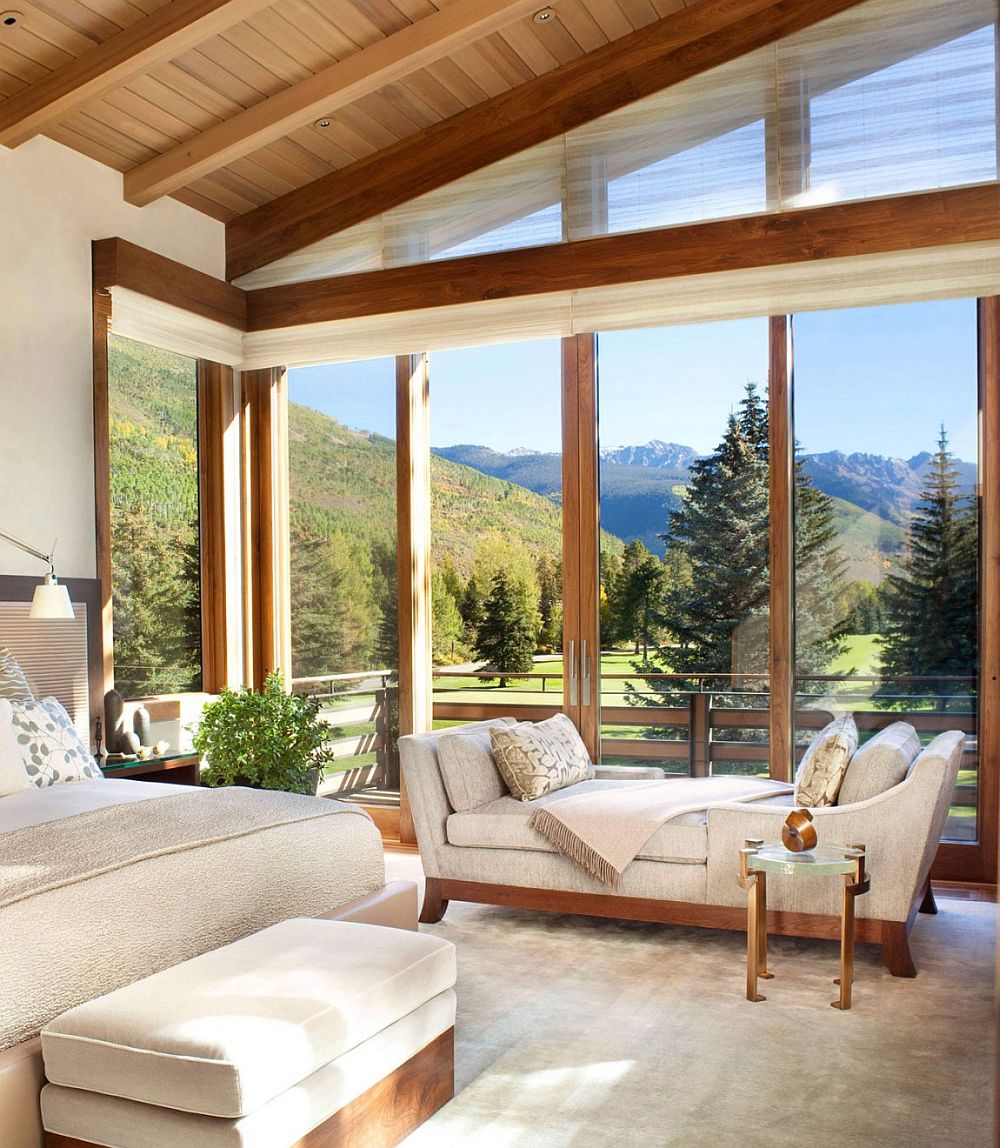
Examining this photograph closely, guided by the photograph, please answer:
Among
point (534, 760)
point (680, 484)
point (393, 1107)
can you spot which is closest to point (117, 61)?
point (680, 484)

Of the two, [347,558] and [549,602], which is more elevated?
[347,558]

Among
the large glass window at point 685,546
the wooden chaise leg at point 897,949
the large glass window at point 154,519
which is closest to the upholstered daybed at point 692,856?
the wooden chaise leg at point 897,949

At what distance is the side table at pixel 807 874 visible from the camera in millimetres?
3379

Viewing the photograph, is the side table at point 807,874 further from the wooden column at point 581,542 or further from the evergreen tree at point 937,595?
the wooden column at point 581,542

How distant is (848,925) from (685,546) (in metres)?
2.19

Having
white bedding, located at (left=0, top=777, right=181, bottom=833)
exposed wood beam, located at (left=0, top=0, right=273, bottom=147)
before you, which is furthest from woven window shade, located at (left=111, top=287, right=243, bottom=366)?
white bedding, located at (left=0, top=777, right=181, bottom=833)

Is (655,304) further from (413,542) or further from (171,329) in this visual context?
(171,329)

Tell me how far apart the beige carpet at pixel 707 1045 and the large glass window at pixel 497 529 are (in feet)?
5.54

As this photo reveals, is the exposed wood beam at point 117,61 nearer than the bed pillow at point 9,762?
No

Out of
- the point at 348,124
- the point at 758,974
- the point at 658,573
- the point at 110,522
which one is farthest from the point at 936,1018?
the point at 348,124

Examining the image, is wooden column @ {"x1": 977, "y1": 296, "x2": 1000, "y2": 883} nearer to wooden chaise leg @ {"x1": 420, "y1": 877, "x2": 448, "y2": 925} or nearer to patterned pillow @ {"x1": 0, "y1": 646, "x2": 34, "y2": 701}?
wooden chaise leg @ {"x1": 420, "y1": 877, "x2": 448, "y2": 925}

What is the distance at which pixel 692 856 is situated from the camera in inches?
158

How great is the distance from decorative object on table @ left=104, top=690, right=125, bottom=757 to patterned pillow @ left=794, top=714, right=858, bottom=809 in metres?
2.97

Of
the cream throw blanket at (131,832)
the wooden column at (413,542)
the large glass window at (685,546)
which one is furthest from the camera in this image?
the wooden column at (413,542)
